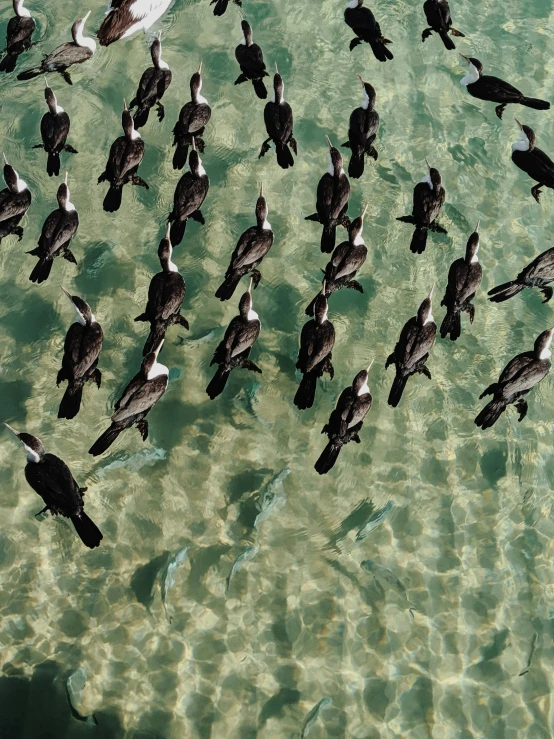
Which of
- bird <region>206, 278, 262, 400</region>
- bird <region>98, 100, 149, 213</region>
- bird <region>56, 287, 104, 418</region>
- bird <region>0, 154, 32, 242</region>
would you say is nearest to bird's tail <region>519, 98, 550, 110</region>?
bird <region>206, 278, 262, 400</region>

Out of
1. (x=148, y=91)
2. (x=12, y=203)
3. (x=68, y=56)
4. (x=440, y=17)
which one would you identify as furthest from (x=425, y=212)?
(x=68, y=56)

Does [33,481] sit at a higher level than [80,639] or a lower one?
higher

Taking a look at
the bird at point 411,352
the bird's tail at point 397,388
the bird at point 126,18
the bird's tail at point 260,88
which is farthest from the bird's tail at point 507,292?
the bird at point 126,18

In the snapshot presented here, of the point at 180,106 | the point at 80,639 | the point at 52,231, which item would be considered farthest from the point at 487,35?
the point at 80,639

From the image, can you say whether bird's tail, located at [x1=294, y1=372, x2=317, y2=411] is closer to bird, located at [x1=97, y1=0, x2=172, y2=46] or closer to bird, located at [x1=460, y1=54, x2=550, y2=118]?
bird, located at [x1=460, y1=54, x2=550, y2=118]

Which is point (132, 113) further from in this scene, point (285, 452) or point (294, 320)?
point (285, 452)

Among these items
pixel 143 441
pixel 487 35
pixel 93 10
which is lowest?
pixel 143 441
